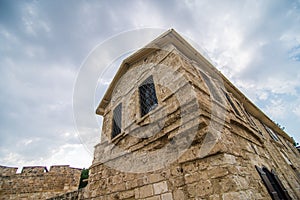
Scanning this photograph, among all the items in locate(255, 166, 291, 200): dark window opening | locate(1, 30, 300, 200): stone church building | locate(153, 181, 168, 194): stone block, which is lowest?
locate(255, 166, 291, 200): dark window opening

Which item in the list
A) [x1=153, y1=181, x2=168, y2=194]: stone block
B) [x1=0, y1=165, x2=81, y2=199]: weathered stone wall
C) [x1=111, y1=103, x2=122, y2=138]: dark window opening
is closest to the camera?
[x1=153, y1=181, x2=168, y2=194]: stone block

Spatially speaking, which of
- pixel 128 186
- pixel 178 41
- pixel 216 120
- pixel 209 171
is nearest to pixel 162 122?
pixel 216 120

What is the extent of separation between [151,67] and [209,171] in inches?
143

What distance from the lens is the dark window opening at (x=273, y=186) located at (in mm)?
3037

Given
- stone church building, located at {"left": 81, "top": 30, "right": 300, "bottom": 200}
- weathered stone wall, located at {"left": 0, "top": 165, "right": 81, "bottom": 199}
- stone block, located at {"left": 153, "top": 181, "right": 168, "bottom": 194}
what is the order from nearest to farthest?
1. stone church building, located at {"left": 81, "top": 30, "right": 300, "bottom": 200}
2. stone block, located at {"left": 153, "top": 181, "right": 168, "bottom": 194}
3. weathered stone wall, located at {"left": 0, "top": 165, "right": 81, "bottom": 199}

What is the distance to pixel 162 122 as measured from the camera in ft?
12.0

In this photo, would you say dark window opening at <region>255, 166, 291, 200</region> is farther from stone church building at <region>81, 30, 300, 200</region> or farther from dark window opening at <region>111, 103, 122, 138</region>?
dark window opening at <region>111, 103, 122, 138</region>

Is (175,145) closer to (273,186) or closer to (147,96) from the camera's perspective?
(147,96)

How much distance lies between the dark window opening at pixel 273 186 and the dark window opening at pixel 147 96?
289cm

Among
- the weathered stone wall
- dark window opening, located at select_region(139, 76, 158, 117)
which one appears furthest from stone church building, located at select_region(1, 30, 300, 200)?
the weathered stone wall

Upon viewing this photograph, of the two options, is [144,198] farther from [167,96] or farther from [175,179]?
[167,96]

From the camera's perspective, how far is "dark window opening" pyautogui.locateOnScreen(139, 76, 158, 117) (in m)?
4.67

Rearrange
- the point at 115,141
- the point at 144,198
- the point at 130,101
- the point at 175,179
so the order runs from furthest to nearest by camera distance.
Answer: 1. the point at 130,101
2. the point at 115,141
3. the point at 144,198
4. the point at 175,179

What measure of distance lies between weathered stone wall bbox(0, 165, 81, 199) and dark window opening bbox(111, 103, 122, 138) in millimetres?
7176
